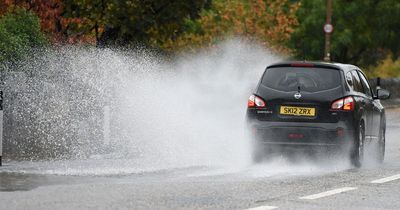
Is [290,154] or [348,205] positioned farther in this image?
[290,154]

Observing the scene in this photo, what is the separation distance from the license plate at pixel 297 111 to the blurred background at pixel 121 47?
3547mm

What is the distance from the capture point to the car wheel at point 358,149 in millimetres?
16812

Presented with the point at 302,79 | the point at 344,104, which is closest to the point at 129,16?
the point at 302,79

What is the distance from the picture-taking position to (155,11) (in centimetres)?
3159

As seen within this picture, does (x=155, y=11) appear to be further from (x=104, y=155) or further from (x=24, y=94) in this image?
(x=104, y=155)

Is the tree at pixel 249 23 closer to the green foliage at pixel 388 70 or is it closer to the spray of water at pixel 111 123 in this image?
the green foliage at pixel 388 70

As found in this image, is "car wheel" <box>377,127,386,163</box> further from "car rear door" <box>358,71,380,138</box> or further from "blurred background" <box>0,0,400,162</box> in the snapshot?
"blurred background" <box>0,0,400,162</box>

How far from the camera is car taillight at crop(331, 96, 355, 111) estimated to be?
16.8 m

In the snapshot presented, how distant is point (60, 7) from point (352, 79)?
1436 centimetres

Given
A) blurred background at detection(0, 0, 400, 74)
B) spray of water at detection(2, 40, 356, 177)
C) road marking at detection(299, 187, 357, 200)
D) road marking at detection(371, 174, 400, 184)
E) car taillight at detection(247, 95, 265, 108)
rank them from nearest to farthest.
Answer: road marking at detection(299, 187, 357, 200)
road marking at detection(371, 174, 400, 184)
spray of water at detection(2, 40, 356, 177)
car taillight at detection(247, 95, 265, 108)
blurred background at detection(0, 0, 400, 74)

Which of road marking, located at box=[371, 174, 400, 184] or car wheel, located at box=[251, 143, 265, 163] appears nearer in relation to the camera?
road marking, located at box=[371, 174, 400, 184]

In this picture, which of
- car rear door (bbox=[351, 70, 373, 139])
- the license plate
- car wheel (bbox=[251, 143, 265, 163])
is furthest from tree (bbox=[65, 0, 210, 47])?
car wheel (bbox=[251, 143, 265, 163])

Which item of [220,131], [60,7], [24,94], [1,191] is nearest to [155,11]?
[60,7]

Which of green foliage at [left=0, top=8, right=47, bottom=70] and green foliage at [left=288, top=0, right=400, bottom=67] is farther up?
green foliage at [left=288, top=0, right=400, bottom=67]
